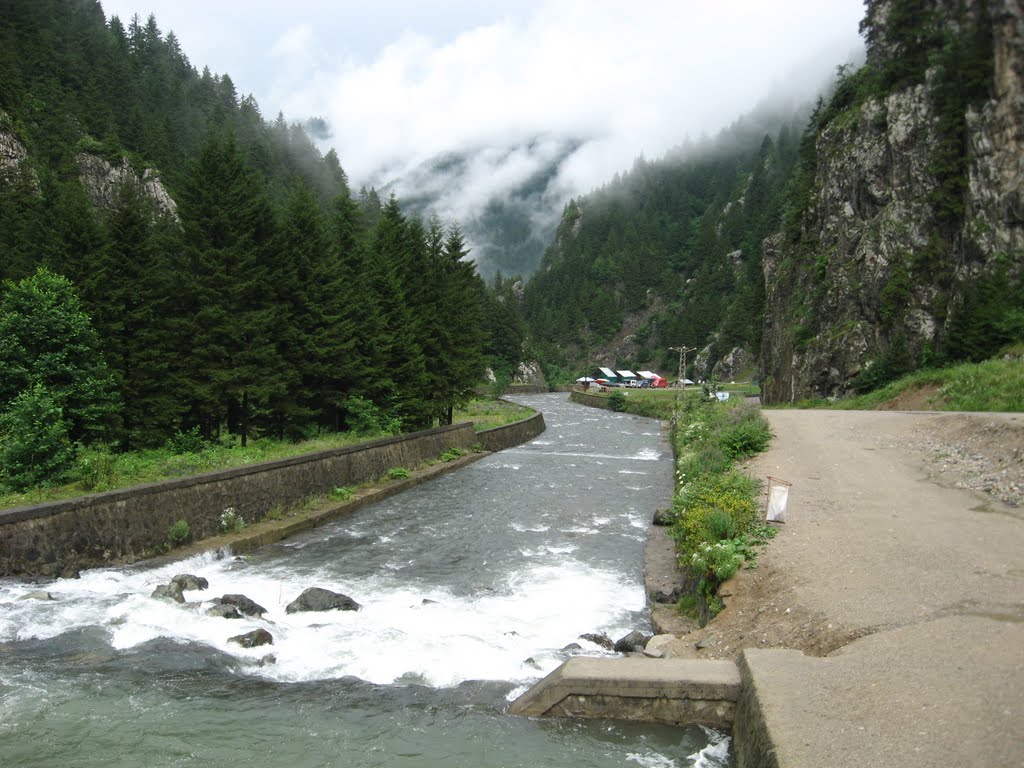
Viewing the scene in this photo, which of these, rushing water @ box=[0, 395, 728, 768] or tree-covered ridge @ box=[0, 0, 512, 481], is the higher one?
tree-covered ridge @ box=[0, 0, 512, 481]

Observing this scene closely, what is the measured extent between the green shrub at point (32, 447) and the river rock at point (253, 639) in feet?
24.7

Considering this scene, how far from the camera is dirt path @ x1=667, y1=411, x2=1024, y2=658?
313 inches

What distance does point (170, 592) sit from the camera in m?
11.8

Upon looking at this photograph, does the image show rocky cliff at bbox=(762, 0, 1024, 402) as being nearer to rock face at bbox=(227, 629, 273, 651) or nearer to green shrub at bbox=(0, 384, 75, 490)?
rock face at bbox=(227, 629, 273, 651)

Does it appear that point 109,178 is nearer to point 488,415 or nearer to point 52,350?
point 488,415

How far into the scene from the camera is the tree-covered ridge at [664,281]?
13462 cm

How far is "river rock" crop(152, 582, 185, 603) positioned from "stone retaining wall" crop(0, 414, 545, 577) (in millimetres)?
2337

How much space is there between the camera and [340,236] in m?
33.1

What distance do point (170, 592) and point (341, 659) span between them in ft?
14.3

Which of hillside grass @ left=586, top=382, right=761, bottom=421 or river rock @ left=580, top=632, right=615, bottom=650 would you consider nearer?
river rock @ left=580, top=632, right=615, bottom=650

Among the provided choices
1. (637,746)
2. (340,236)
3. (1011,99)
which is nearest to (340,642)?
(637,746)

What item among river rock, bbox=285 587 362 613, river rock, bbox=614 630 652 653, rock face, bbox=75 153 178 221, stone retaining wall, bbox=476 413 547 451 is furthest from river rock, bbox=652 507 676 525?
rock face, bbox=75 153 178 221

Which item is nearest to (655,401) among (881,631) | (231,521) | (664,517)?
(664,517)

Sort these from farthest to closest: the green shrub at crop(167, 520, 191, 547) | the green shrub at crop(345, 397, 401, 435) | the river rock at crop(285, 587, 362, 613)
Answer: the green shrub at crop(345, 397, 401, 435)
the green shrub at crop(167, 520, 191, 547)
the river rock at crop(285, 587, 362, 613)
